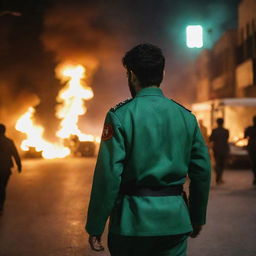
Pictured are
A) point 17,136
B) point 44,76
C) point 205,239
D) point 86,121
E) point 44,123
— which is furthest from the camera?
point 86,121

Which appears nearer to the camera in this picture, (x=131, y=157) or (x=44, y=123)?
(x=131, y=157)

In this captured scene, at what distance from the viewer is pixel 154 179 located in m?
2.59

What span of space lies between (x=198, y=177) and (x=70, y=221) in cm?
512

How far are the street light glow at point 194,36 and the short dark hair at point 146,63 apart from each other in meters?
22.3

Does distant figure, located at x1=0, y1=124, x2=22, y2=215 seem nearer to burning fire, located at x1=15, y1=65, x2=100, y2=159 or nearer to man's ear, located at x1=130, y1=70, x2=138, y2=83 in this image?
man's ear, located at x1=130, y1=70, x2=138, y2=83

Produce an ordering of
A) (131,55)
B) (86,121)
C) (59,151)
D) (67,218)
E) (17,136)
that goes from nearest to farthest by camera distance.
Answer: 1. (131,55)
2. (67,218)
3. (59,151)
4. (17,136)
5. (86,121)

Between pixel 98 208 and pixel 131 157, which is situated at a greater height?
pixel 131 157

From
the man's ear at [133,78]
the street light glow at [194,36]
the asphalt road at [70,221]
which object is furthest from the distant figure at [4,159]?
the street light glow at [194,36]

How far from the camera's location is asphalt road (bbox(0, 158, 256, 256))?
5.90 m

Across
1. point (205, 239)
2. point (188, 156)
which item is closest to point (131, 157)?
point (188, 156)

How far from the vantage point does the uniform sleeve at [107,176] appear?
2553 millimetres

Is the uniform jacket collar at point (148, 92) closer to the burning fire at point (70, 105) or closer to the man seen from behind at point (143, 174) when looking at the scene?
the man seen from behind at point (143, 174)

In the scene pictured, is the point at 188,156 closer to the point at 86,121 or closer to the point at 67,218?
the point at 67,218

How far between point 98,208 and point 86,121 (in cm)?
6517
